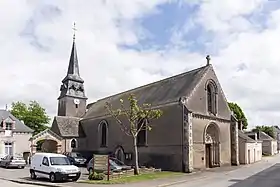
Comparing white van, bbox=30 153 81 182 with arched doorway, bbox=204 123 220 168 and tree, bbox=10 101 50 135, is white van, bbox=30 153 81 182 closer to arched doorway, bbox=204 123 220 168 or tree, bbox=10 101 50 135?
arched doorway, bbox=204 123 220 168

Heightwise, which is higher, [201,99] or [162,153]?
[201,99]

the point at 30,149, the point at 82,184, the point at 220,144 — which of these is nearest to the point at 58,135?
the point at 30,149

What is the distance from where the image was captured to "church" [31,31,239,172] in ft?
107

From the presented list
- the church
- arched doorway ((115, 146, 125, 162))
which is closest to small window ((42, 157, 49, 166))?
the church

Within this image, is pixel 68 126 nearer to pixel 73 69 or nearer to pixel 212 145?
pixel 73 69

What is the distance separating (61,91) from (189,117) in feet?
111

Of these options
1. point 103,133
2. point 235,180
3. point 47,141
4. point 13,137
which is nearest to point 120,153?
point 103,133

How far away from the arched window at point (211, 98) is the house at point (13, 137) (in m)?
26.5

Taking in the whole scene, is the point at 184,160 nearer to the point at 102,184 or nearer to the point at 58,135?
the point at 102,184

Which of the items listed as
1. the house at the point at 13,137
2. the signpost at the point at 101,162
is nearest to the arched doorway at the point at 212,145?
the signpost at the point at 101,162

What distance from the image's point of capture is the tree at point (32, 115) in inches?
3012

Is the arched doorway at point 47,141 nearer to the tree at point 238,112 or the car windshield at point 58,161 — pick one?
the car windshield at point 58,161

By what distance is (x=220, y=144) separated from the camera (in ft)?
122

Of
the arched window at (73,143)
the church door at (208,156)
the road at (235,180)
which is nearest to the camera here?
the road at (235,180)
